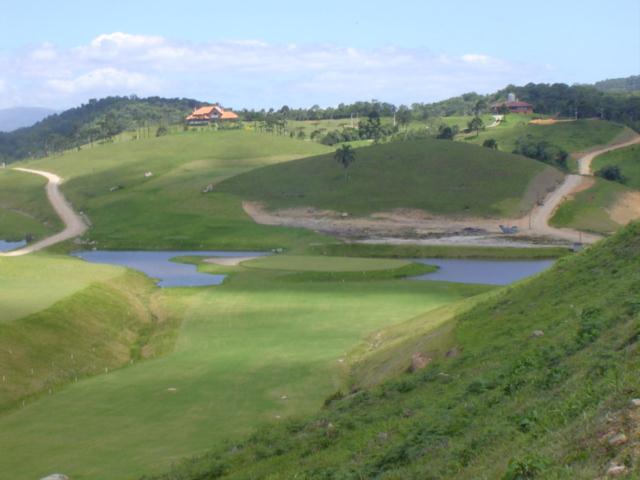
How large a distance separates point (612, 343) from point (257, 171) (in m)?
134

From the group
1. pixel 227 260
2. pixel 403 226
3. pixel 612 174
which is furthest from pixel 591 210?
pixel 227 260

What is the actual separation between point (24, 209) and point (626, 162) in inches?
4394

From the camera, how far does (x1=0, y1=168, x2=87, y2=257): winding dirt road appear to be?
116562 mm

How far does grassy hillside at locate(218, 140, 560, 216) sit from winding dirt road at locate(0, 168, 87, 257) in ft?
81.0

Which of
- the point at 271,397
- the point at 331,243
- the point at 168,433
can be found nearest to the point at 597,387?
the point at 168,433

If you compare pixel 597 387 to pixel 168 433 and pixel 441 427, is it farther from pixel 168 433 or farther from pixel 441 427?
pixel 168 433

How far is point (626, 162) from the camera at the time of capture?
158 metres

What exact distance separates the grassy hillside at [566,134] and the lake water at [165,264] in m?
83.4

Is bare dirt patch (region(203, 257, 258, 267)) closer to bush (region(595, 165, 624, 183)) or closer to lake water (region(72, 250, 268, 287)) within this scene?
lake water (region(72, 250, 268, 287))

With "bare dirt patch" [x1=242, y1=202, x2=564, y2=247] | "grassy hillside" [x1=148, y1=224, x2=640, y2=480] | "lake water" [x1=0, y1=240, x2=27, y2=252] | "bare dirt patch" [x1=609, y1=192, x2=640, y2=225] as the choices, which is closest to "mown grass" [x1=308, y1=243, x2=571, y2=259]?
"bare dirt patch" [x1=242, y1=202, x2=564, y2=247]

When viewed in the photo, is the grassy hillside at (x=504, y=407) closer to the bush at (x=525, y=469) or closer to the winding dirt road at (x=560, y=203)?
the bush at (x=525, y=469)

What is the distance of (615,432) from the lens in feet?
43.0

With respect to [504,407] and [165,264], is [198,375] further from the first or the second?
[165,264]

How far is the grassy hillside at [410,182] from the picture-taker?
125625 millimetres
